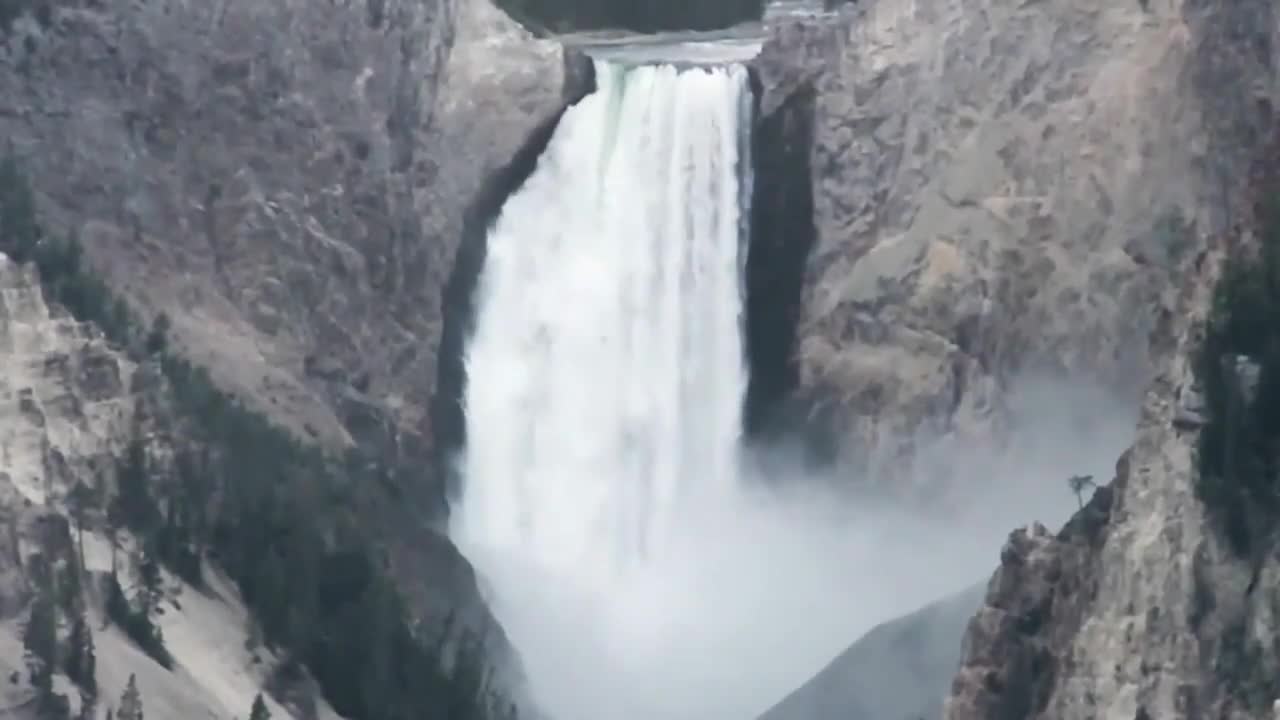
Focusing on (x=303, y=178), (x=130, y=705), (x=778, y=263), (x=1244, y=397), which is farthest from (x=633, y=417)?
(x=1244, y=397)

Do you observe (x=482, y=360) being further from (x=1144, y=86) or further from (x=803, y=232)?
(x=1144, y=86)

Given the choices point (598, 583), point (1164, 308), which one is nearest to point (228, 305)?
point (598, 583)

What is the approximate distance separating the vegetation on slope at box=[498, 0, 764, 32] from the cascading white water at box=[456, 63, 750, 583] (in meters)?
6.87

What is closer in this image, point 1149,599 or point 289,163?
point 1149,599

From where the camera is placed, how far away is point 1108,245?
266ft

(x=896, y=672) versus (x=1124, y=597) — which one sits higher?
(x=1124, y=597)

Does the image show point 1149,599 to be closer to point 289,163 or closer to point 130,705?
point 130,705

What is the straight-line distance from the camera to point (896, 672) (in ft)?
239

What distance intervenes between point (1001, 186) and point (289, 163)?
1522 cm

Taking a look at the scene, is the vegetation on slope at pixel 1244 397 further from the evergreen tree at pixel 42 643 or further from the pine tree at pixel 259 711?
the evergreen tree at pixel 42 643

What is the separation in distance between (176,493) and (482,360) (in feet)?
49.1

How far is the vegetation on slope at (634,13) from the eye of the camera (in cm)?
9269

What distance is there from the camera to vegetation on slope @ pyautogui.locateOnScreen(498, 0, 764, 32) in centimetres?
9269

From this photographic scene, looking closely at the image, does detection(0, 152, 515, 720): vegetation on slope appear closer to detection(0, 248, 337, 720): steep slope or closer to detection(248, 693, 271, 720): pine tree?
detection(0, 248, 337, 720): steep slope
